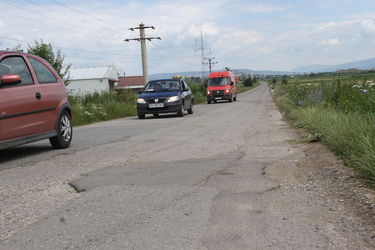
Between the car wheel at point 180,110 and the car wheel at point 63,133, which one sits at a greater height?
the car wheel at point 63,133

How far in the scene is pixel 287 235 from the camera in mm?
3398

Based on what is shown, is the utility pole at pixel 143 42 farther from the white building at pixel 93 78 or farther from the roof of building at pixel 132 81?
the roof of building at pixel 132 81

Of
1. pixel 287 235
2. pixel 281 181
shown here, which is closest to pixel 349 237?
pixel 287 235

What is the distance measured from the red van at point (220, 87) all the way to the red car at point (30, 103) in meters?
28.1

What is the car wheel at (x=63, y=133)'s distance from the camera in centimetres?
830

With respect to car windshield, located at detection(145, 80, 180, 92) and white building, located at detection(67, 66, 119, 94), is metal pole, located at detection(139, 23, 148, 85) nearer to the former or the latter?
car windshield, located at detection(145, 80, 180, 92)

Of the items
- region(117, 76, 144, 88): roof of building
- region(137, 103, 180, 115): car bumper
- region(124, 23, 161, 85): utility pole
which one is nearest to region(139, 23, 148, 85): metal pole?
region(124, 23, 161, 85): utility pole

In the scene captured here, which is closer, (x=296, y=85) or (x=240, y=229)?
(x=240, y=229)

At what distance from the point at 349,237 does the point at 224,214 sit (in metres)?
1.05

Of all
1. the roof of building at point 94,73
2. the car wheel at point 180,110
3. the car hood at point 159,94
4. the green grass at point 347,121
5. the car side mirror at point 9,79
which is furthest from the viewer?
the roof of building at point 94,73

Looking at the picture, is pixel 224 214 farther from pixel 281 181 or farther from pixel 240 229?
pixel 281 181

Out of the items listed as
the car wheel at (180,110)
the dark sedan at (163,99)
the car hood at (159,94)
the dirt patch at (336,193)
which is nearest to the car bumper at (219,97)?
the dark sedan at (163,99)

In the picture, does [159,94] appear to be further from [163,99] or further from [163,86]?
[163,86]

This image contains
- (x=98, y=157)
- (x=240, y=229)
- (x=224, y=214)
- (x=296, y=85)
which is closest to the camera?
(x=240, y=229)
